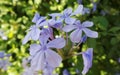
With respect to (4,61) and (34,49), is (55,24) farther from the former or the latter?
(4,61)

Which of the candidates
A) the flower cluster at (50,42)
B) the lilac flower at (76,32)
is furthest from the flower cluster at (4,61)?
the lilac flower at (76,32)

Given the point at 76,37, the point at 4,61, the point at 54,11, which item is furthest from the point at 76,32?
the point at 4,61

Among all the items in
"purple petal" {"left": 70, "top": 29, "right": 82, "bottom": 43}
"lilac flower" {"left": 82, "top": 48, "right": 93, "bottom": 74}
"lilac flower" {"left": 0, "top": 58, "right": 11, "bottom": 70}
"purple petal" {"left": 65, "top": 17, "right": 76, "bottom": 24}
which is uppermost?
"purple petal" {"left": 65, "top": 17, "right": 76, "bottom": 24}

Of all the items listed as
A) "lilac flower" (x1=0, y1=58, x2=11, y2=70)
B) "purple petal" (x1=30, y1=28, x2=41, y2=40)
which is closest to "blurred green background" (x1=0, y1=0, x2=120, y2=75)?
"lilac flower" (x1=0, y1=58, x2=11, y2=70)

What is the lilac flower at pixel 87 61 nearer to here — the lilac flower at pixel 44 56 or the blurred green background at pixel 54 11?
the lilac flower at pixel 44 56

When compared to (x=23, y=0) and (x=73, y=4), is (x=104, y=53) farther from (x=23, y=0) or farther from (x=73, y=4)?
(x=23, y=0)

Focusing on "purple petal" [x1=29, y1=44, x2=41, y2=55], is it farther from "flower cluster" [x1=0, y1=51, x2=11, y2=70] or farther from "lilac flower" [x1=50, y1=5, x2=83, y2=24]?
"flower cluster" [x1=0, y1=51, x2=11, y2=70]
